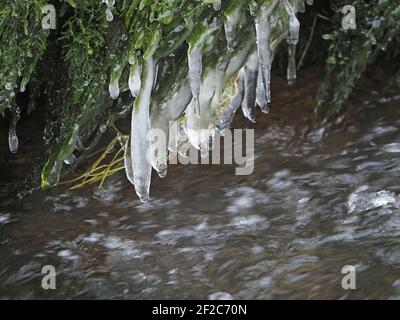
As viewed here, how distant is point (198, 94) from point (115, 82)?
0.37 m

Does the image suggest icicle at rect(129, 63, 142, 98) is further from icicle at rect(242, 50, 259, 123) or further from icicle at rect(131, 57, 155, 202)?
icicle at rect(242, 50, 259, 123)

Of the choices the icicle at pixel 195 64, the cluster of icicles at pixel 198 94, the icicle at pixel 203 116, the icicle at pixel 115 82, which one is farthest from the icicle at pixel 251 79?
the icicle at pixel 115 82

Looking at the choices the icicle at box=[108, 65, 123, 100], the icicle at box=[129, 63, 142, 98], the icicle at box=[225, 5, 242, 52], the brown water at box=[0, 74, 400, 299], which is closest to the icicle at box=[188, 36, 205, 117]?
the icicle at box=[225, 5, 242, 52]

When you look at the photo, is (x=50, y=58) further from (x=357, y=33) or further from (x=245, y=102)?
(x=357, y=33)

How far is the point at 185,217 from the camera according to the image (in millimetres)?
3223

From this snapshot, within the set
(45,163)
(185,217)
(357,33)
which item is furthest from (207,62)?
(357,33)

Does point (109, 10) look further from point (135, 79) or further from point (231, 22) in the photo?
point (231, 22)

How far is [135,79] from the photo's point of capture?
281 cm

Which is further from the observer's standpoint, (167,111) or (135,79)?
(167,111)

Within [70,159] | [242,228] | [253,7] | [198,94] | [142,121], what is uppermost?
[253,7]

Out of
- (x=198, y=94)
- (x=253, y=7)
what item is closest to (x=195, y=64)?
(x=198, y=94)

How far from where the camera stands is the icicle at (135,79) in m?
2.81

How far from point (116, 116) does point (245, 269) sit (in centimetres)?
94

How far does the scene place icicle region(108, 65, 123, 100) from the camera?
2895 millimetres
